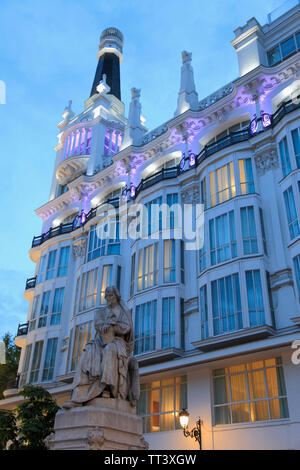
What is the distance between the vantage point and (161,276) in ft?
78.7

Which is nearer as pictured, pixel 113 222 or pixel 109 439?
pixel 109 439

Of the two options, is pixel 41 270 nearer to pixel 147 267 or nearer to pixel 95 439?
pixel 147 267

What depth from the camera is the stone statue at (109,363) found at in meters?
8.34

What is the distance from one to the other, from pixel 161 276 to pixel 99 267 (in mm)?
5688

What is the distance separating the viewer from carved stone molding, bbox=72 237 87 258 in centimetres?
3183

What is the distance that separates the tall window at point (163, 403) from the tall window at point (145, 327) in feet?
6.14

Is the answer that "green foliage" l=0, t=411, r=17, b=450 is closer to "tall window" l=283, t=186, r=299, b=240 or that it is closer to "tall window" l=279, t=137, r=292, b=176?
"tall window" l=283, t=186, r=299, b=240

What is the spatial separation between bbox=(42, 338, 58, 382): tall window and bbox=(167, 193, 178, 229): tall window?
1156cm

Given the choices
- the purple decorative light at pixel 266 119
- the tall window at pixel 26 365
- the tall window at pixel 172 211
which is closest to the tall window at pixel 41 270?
the tall window at pixel 26 365

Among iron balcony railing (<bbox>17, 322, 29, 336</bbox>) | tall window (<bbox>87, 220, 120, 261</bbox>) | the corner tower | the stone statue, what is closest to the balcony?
iron balcony railing (<bbox>17, 322, 29, 336</bbox>)

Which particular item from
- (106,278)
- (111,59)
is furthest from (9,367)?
(111,59)
